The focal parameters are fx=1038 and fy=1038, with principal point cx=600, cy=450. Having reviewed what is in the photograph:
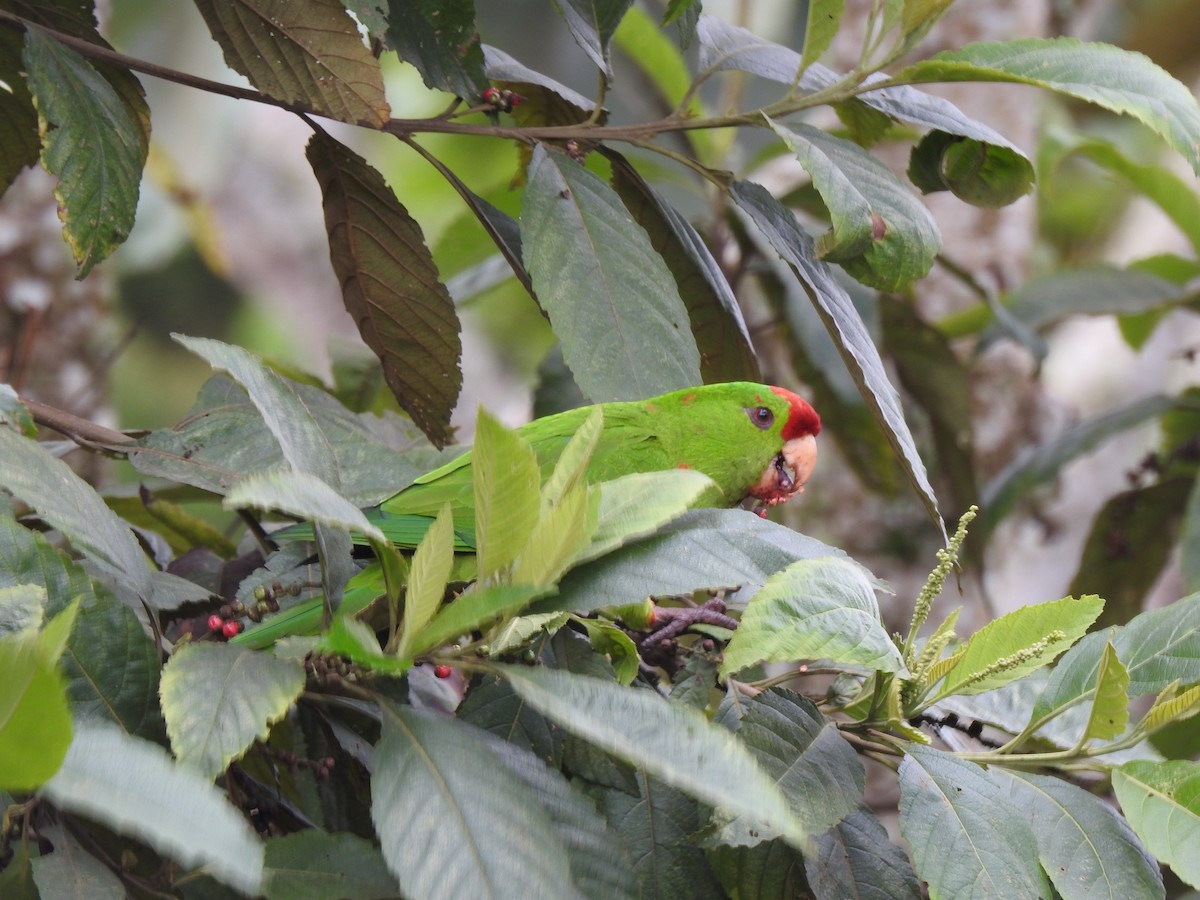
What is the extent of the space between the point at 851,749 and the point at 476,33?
0.82 m

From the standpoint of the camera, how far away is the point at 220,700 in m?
0.64

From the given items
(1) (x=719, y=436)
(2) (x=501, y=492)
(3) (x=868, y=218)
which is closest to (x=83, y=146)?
(2) (x=501, y=492)

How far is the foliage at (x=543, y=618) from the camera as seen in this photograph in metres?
0.63

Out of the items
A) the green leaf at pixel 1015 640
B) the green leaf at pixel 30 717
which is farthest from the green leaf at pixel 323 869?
the green leaf at pixel 1015 640

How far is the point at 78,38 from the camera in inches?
45.1

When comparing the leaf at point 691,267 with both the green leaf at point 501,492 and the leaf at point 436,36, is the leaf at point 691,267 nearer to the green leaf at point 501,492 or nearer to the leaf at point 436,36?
the leaf at point 436,36

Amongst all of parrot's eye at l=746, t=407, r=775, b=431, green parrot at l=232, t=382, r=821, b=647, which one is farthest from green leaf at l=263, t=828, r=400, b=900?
parrot's eye at l=746, t=407, r=775, b=431

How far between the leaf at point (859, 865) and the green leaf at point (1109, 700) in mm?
187

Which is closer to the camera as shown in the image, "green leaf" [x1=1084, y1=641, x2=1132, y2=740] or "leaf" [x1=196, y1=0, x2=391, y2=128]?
"green leaf" [x1=1084, y1=641, x2=1132, y2=740]

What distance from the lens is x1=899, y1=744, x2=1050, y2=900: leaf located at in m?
0.75

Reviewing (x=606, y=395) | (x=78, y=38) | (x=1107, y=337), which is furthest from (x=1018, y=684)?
(x=1107, y=337)

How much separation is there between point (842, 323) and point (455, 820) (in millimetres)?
676

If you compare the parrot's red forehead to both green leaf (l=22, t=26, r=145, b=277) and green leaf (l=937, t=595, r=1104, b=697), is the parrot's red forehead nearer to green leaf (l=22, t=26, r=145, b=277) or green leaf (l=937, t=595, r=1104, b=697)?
green leaf (l=937, t=595, r=1104, b=697)

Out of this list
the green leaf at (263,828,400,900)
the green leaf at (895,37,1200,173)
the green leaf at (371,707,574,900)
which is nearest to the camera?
the green leaf at (371,707,574,900)
